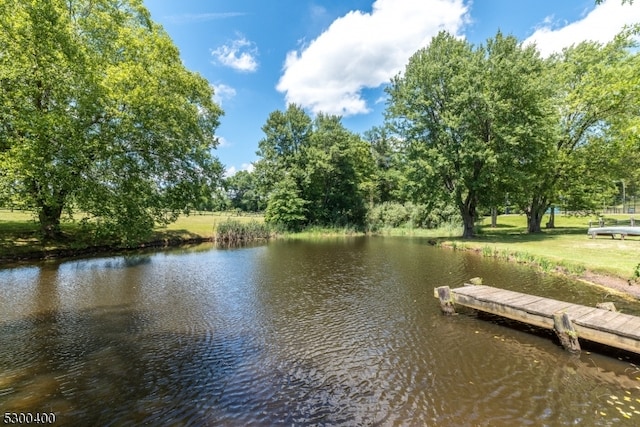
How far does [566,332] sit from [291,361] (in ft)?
19.9

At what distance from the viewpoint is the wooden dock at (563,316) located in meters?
6.39

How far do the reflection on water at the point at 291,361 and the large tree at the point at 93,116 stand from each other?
23.6 feet

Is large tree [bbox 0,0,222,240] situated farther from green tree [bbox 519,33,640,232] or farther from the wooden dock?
green tree [bbox 519,33,640,232]

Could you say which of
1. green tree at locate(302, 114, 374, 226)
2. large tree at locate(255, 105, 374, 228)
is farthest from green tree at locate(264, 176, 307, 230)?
green tree at locate(302, 114, 374, 226)

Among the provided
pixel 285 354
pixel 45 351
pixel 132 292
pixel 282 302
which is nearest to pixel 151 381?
pixel 285 354

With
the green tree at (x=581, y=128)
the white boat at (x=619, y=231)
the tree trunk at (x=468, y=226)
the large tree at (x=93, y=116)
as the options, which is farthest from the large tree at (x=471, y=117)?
the large tree at (x=93, y=116)

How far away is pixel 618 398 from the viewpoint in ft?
17.1

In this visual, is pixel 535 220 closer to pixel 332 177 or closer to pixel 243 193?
pixel 332 177

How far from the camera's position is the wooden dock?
6391mm

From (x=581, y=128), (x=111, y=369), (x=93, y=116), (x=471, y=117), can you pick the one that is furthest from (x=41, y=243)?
(x=581, y=128)

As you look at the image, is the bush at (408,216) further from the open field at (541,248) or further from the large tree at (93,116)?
the large tree at (93,116)

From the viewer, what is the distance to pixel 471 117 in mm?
24141

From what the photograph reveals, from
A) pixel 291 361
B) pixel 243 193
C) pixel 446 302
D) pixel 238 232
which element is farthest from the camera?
pixel 243 193

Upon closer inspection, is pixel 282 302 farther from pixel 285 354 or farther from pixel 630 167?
pixel 630 167
